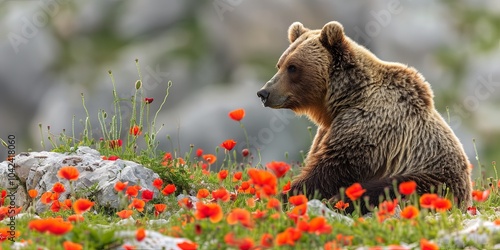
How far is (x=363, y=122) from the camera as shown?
6766mm

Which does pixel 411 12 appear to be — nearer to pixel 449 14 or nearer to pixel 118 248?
pixel 449 14

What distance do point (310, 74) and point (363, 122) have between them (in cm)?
77

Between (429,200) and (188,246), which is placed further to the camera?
(429,200)

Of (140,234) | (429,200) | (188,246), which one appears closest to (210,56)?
(429,200)

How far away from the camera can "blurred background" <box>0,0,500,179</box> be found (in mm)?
20938

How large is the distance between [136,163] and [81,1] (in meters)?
22.5

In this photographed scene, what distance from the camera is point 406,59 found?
77.4 feet

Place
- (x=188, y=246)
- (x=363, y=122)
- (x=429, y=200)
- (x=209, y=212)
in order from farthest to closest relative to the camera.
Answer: (x=363, y=122) → (x=429, y=200) → (x=209, y=212) → (x=188, y=246)

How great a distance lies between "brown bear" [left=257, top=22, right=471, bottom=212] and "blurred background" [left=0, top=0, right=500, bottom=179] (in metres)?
11.8

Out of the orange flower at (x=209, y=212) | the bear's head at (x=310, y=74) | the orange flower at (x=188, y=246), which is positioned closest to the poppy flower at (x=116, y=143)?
the bear's head at (x=310, y=74)

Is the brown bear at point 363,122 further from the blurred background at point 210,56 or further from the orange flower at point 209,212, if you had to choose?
the blurred background at point 210,56

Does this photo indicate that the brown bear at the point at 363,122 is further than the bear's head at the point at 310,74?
No

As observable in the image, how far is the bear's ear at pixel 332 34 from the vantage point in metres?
7.13

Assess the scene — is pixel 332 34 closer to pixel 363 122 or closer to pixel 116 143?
pixel 363 122
